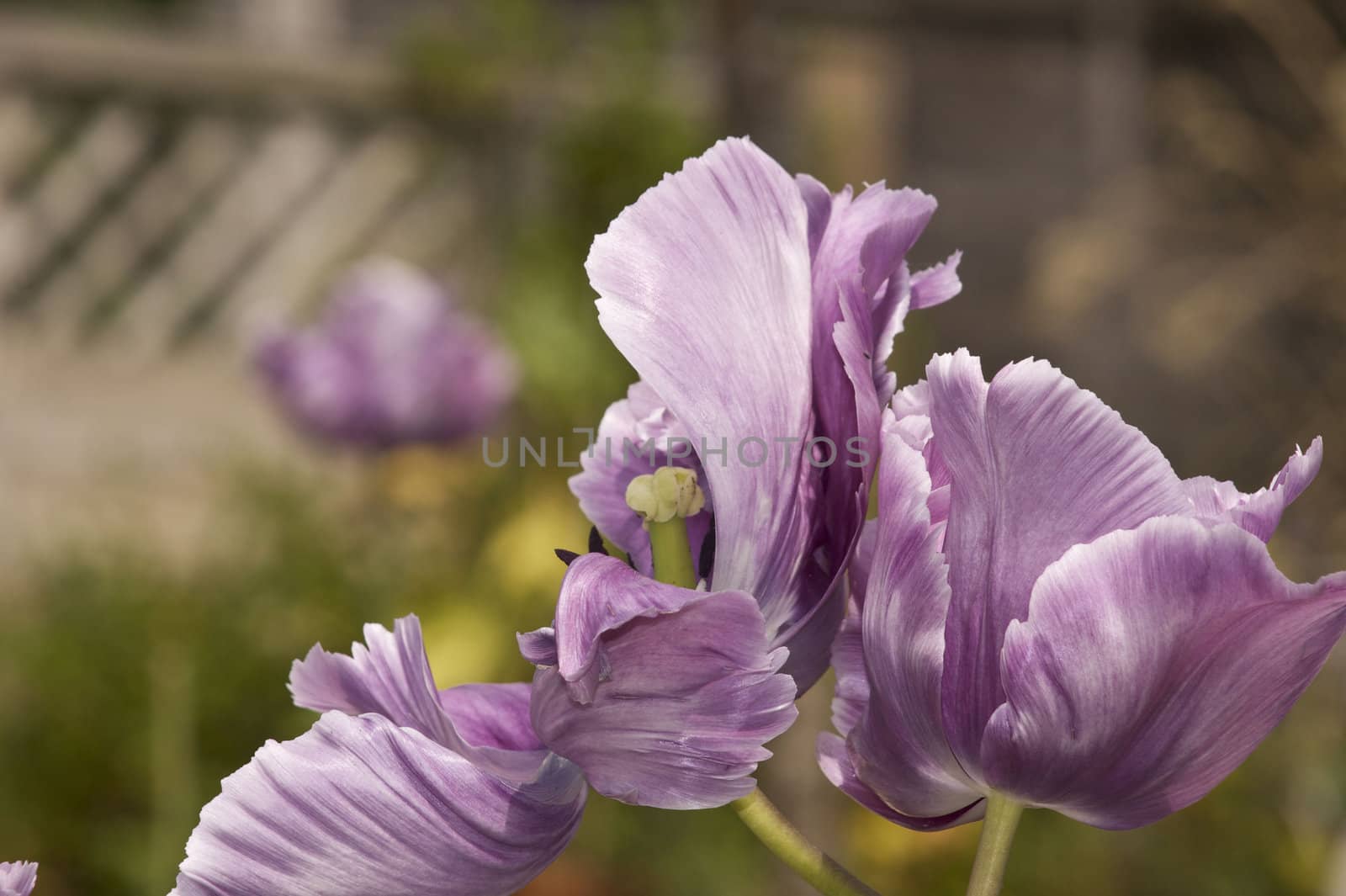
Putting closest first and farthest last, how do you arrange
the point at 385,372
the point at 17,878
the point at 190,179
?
the point at 17,878
the point at 385,372
the point at 190,179

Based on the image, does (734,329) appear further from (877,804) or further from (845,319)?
(877,804)

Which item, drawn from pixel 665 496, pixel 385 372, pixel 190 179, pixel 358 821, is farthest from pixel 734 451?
pixel 190 179

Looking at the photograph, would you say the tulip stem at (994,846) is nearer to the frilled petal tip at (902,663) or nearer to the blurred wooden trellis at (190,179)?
the frilled petal tip at (902,663)

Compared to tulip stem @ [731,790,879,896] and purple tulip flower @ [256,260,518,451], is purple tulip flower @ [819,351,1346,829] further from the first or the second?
purple tulip flower @ [256,260,518,451]

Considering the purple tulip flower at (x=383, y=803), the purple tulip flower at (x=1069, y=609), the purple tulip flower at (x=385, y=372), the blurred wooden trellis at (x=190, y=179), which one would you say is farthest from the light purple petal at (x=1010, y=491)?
the blurred wooden trellis at (x=190, y=179)

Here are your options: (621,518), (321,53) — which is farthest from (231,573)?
(621,518)

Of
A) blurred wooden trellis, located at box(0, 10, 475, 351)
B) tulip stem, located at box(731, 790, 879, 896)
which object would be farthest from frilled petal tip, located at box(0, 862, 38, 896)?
blurred wooden trellis, located at box(0, 10, 475, 351)

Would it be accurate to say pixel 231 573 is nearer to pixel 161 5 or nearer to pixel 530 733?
pixel 530 733

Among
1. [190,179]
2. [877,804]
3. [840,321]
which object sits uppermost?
[190,179]
